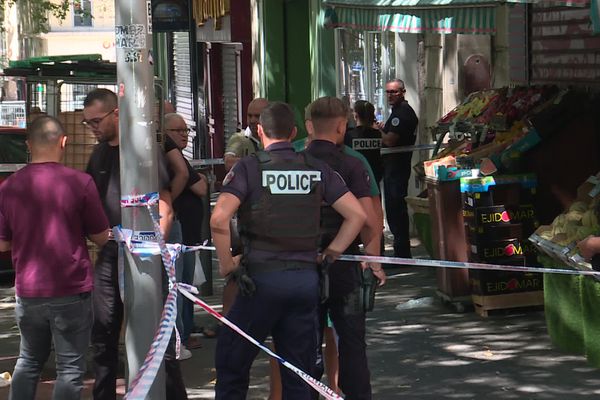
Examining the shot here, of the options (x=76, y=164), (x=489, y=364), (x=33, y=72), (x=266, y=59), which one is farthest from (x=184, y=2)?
(x=489, y=364)

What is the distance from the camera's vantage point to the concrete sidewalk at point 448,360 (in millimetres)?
7805

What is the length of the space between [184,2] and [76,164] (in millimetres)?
7087

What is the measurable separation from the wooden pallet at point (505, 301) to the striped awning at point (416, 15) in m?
2.11

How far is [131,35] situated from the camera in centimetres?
611

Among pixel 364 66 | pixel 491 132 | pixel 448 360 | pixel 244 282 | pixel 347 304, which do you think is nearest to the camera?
pixel 244 282

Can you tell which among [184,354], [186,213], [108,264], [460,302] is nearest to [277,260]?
[108,264]

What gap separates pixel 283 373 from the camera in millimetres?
6172

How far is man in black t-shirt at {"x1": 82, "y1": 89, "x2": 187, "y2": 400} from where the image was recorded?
22.5ft

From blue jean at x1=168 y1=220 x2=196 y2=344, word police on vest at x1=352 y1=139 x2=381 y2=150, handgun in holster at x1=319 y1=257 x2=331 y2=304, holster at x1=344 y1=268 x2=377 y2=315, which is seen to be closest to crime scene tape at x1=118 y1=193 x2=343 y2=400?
handgun in holster at x1=319 y1=257 x2=331 y2=304

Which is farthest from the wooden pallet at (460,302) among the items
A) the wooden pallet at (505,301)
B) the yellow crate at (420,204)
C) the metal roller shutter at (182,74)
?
the metal roller shutter at (182,74)

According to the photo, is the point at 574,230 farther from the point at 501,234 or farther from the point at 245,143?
the point at 245,143

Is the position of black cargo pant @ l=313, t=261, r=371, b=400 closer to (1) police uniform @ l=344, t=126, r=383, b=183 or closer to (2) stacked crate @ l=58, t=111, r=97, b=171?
(2) stacked crate @ l=58, t=111, r=97, b=171

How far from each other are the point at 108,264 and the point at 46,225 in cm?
70

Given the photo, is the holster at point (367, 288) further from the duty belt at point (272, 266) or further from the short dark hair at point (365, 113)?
the short dark hair at point (365, 113)
